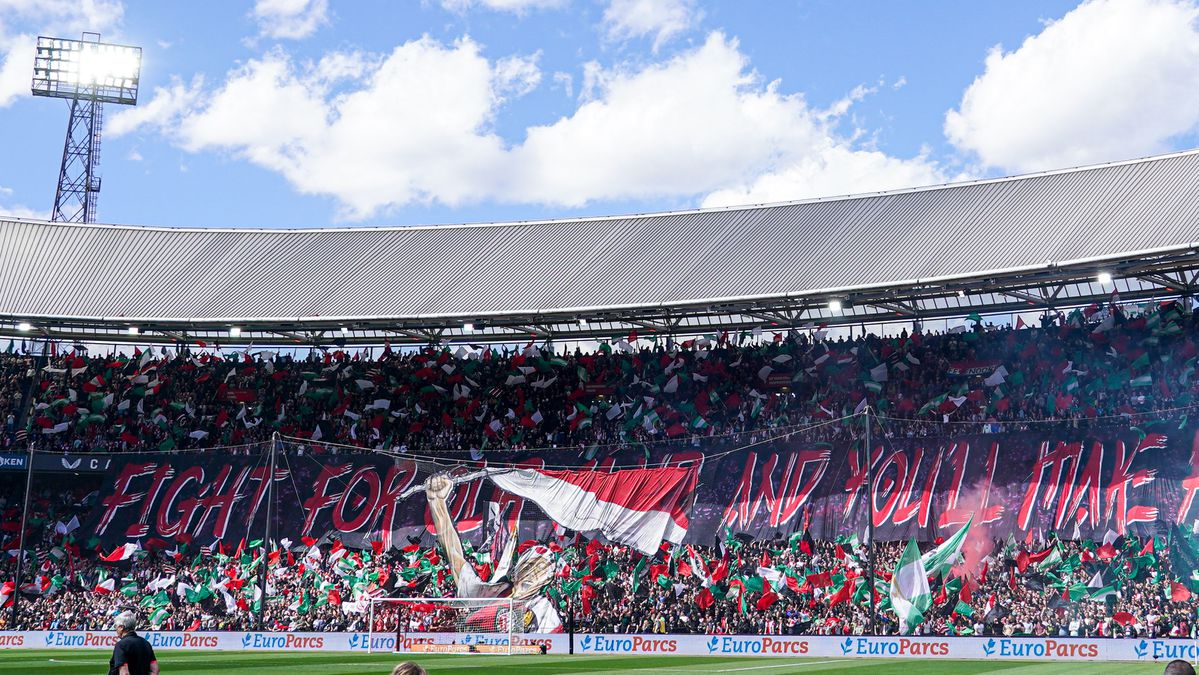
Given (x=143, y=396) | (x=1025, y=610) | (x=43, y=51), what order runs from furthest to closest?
(x=43, y=51) < (x=143, y=396) < (x=1025, y=610)

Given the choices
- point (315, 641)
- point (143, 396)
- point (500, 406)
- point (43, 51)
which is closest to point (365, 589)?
point (315, 641)

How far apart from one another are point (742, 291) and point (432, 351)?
14.9 m

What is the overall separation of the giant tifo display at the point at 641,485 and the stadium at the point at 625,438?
12cm

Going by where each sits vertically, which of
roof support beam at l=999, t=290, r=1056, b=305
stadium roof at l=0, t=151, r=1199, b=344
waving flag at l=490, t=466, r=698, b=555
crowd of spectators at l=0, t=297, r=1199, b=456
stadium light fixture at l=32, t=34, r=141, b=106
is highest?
stadium light fixture at l=32, t=34, r=141, b=106

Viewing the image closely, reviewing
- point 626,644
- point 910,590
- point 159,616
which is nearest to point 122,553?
point 159,616

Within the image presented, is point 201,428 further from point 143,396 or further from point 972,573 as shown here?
point 972,573

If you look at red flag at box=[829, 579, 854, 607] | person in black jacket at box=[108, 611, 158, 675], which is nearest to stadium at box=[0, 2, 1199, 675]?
red flag at box=[829, 579, 854, 607]

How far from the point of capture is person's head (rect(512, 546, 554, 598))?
134 ft

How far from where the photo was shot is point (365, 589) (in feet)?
142

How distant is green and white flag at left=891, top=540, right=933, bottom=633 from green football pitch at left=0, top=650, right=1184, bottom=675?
18.9ft

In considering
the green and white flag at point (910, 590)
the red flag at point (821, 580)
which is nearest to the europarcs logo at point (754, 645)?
the green and white flag at point (910, 590)

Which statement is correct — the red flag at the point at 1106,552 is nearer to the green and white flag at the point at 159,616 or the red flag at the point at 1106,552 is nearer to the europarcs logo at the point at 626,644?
the europarcs logo at the point at 626,644

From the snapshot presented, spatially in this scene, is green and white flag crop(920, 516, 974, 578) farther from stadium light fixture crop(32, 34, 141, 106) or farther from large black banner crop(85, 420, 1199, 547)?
stadium light fixture crop(32, 34, 141, 106)

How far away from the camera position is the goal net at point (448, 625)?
36438 millimetres
